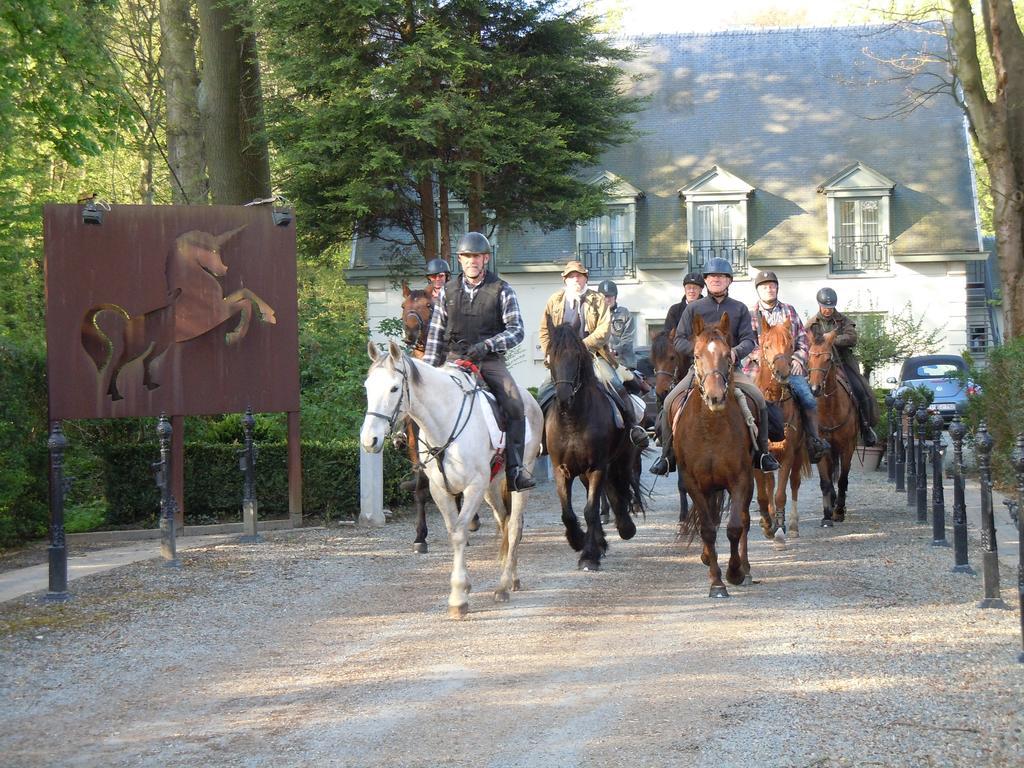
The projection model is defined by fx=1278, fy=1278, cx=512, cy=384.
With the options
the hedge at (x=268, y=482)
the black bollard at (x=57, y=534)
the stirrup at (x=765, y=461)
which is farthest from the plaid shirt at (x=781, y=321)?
the black bollard at (x=57, y=534)

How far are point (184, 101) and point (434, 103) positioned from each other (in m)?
4.53

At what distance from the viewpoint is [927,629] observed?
8.97 meters

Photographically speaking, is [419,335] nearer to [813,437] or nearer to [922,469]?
[813,437]

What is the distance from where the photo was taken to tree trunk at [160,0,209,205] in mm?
22156

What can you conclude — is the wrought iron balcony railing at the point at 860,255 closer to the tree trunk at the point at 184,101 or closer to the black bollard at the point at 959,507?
the tree trunk at the point at 184,101

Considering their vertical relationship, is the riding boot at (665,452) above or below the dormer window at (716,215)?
below

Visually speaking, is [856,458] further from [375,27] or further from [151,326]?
[151,326]

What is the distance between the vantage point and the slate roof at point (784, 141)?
4062 centimetres

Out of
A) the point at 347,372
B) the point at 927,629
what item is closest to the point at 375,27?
the point at 347,372

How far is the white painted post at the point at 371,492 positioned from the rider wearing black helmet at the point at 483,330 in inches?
210

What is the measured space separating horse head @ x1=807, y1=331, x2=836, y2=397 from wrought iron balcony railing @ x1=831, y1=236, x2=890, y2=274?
80.8 feet

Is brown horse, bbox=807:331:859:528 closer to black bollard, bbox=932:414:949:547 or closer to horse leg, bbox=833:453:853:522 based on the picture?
horse leg, bbox=833:453:853:522

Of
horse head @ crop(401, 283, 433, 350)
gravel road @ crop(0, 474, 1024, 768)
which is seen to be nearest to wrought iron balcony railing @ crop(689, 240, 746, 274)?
horse head @ crop(401, 283, 433, 350)

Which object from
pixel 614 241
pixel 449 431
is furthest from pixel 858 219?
pixel 449 431
